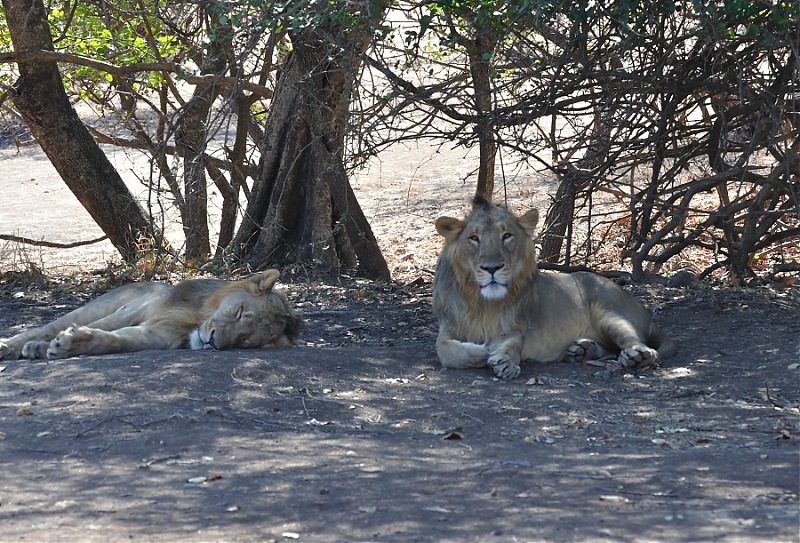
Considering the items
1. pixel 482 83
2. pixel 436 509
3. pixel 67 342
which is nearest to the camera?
pixel 436 509

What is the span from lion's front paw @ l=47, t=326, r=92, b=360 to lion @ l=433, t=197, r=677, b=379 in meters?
2.13

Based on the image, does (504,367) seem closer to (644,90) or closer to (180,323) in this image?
(180,323)

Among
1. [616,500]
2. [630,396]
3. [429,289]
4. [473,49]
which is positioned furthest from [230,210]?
[616,500]

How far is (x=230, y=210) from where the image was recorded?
12141 mm

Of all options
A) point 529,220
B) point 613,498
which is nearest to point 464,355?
point 529,220

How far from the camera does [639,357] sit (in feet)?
21.8

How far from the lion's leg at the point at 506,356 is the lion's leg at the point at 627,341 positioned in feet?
2.16

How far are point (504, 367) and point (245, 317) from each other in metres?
1.64

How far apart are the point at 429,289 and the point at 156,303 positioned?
3.22m

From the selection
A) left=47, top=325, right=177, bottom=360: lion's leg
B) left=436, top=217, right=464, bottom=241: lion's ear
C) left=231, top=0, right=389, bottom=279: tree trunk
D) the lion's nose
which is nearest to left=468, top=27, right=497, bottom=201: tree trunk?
left=436, top=217, right=464, bottom=241: lion's ear

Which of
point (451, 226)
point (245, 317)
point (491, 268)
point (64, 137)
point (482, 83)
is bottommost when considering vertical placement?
point (245, 317)

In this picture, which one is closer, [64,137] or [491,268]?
[491,268]

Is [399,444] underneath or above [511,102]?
underneath

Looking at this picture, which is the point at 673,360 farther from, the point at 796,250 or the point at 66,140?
the point at 66,140
